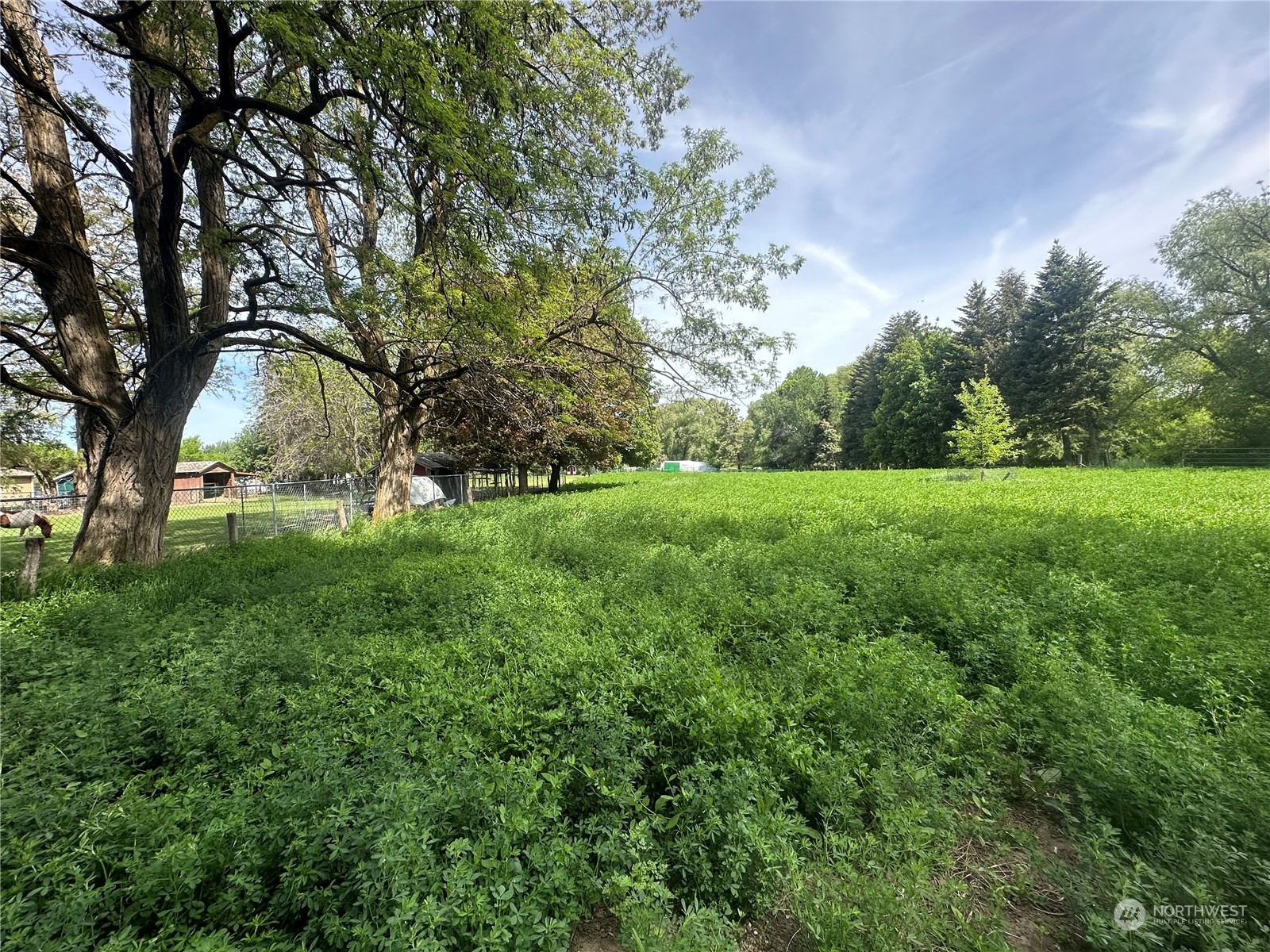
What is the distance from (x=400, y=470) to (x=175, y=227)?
7.95 m

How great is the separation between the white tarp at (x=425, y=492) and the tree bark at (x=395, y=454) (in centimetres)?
726

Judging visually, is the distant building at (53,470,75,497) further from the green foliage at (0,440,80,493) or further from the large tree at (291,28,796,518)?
the large tree at (291,28,796,518)

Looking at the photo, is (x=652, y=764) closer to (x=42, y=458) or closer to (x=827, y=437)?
(x=42, y=458)

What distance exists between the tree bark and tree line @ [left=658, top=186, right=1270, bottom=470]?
731 cm

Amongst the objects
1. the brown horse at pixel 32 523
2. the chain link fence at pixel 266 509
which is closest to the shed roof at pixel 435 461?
the chain link fence at pixel 266 509

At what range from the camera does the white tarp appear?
70.5 feet

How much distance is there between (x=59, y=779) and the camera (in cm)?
238

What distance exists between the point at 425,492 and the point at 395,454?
8.84 meters

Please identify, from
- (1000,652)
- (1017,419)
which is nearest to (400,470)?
(1000,652)

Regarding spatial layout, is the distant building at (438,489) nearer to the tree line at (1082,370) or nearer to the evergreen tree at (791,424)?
the tree line at (1082,370)

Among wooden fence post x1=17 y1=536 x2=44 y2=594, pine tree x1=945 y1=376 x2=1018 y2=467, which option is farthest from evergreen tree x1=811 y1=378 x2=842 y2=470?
wooden fence post x1=17 y1=536 x2=44 y2=594

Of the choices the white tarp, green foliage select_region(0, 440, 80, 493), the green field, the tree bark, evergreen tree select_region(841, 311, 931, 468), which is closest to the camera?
the green field

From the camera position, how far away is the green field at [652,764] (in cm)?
186

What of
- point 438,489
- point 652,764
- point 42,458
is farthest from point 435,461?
point 652,764
